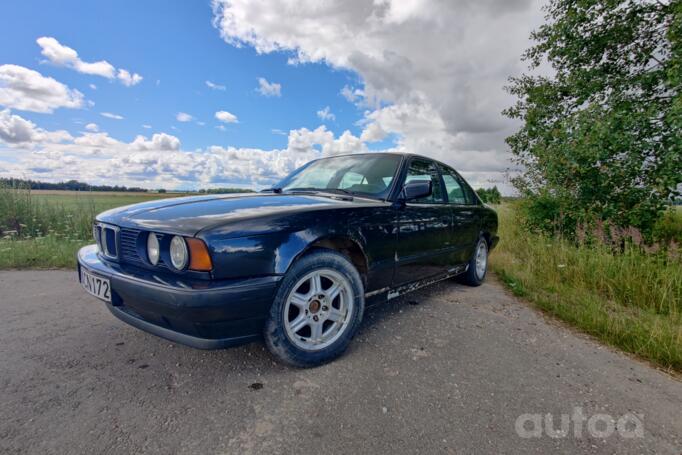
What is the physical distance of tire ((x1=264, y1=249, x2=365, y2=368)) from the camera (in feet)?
6.08

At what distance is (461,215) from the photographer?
3594 millimetres

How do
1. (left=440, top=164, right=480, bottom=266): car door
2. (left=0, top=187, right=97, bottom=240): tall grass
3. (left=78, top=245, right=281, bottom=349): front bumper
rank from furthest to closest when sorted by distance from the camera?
(left=0, top=187, right=97, bottom=240): tall grass → (left=440, top=164, right=480, bottom=266): car door → (left=78, top=245, right=281, bottom=349): front bumper

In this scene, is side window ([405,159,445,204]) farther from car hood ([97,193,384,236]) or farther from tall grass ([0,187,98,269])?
tall grass ([0,187,98,269])

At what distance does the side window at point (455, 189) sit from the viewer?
3.62m

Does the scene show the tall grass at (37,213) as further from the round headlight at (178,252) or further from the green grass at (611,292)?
the green grass at (611,292)

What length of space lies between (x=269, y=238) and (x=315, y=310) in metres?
0.62

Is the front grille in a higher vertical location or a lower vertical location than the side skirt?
higher

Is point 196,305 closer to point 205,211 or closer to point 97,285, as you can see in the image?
point 205,211

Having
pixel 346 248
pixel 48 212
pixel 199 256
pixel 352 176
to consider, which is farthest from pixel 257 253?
pixel 48 212

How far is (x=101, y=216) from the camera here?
2.23 meters

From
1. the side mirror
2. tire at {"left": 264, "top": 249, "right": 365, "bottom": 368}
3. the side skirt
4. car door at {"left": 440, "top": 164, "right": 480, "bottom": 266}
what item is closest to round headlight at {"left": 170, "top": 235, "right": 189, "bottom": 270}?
tire at {"left": 264, "top": 249, "right": 365, "bottom": 368}

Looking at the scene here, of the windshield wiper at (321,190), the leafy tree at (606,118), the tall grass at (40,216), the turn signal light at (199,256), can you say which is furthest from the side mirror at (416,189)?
the tall grass at (40,216)

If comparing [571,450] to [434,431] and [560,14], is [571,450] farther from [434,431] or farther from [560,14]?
[560,14]

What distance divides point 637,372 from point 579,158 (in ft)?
12.8
